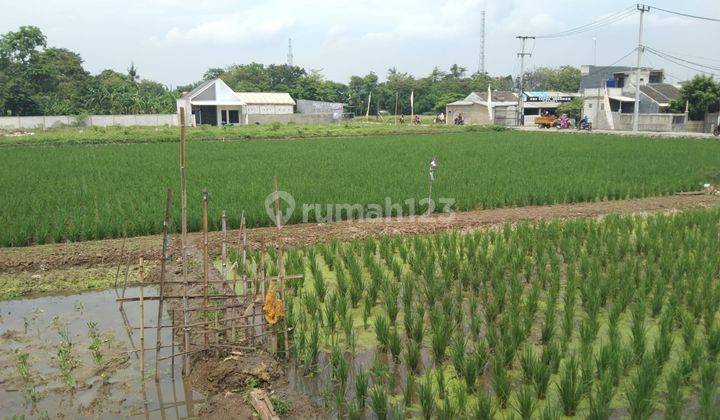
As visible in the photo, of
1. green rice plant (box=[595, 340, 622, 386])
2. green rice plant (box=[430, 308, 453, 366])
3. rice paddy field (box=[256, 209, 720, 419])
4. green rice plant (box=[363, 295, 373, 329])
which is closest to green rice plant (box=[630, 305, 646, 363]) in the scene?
rice paddy field (box=[256, 209, 720, 419])

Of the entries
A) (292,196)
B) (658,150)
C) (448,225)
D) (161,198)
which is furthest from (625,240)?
(658,150)

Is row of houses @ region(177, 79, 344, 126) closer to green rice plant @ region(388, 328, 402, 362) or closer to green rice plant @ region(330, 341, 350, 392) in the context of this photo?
green rice plant @ region(388, 328, 402, 362)

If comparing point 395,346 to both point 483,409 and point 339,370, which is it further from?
point 483,409

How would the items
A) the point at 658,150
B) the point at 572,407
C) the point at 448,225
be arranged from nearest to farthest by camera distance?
the point at 572,407 → the point at 448,225 → the point at 658,150

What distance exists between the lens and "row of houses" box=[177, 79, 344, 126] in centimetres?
4122

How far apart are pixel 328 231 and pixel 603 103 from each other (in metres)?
33.7

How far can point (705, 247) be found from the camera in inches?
305

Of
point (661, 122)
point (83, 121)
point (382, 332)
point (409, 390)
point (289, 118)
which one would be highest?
point (289, 118)

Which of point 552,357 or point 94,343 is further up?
point 552,357

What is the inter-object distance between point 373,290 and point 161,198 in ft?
20.6

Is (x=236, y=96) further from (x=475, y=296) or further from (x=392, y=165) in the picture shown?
(x=475, y=296)

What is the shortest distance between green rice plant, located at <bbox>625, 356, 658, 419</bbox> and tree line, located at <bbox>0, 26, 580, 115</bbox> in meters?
40.1

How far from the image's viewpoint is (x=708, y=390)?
12.5ft

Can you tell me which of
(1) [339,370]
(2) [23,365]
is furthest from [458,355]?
(2) [23,365]
